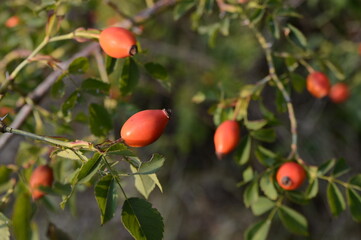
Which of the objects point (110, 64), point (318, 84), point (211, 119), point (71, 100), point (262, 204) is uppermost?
point (110, 64)

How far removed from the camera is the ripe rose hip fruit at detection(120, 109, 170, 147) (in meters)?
1.21

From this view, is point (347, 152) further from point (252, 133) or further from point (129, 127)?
point (129, 127)

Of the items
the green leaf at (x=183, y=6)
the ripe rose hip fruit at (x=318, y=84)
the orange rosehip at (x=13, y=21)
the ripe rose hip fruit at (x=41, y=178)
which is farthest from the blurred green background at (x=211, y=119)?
the ripe rose hip fruit at (x=41, y=178)

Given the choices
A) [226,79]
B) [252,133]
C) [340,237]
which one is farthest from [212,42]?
[340,237]

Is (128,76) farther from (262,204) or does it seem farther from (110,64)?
(262,204)

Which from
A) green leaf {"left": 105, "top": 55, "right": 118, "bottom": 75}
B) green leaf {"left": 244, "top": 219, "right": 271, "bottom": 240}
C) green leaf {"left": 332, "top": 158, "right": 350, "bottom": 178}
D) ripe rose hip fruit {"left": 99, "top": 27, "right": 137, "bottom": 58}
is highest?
ripe rose hip fruit {"left": 99, "top": 27, "right": 137, "bottom": 58}

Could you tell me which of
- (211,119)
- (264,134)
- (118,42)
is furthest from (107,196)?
(211,119)

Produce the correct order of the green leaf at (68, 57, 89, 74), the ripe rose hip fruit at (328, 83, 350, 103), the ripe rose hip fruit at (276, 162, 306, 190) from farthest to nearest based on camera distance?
the ripe rose hip fruit at (328, 83, 350, 103), the green leaf at (68, 57, 89, 74), the ripe rose hip fruit at (276, 162, 306, 190)

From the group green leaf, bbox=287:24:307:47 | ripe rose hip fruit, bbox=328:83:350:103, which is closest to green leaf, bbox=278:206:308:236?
green leaf, bbox=287:24:307:47

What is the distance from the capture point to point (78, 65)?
5.53ft

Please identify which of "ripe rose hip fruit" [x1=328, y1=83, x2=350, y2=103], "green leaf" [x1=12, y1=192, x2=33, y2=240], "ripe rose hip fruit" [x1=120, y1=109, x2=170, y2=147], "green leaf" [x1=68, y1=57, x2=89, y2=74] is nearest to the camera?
"ripe rose hip fruit" [x1=120, y1=109, x2=170, y2=147]

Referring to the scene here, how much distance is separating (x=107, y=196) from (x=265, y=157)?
80cm

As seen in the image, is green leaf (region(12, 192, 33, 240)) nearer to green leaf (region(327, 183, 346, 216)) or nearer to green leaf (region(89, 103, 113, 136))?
green leaf (region(89, 103, 113, 136))

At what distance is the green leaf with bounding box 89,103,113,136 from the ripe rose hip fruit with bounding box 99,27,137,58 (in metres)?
0.43
